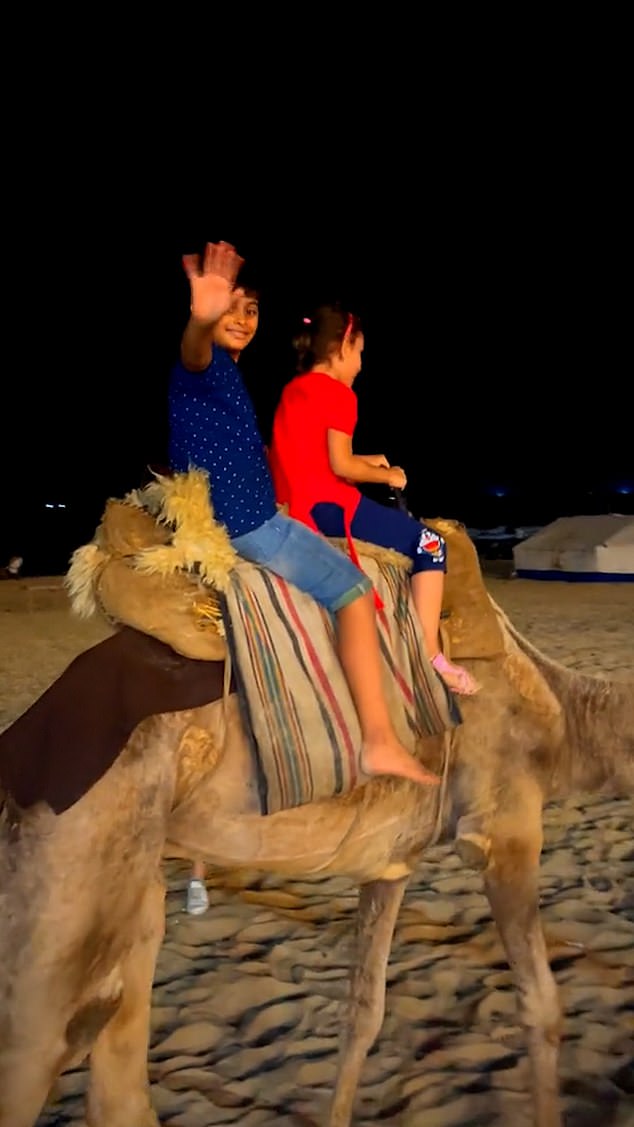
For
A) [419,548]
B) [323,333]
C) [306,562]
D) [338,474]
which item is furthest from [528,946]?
[323,333]

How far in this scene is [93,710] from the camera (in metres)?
2.49

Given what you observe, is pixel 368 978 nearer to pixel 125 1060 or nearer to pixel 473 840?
pixel 473 840

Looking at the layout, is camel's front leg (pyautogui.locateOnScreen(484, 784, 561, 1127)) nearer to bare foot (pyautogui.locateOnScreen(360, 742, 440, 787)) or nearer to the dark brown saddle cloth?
bare foot (pyautogui.locateOnScreen(360, 742, 440, 787))

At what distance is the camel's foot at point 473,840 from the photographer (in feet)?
10.4

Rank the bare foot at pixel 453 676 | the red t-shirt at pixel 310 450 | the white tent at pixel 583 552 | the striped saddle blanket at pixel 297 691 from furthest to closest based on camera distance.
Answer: the white tent at pixel 583 552 < the red t-shirt at pixel 310 450 < the bare foot at pixel 453 676 < the striped saddle blanket at pixel 297 691

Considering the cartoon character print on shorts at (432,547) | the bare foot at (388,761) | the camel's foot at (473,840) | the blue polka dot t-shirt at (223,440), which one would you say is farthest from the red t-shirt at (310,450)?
the camel's foot at (473,840)

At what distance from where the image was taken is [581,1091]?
349cm

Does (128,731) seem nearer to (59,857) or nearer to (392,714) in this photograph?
(59,857)

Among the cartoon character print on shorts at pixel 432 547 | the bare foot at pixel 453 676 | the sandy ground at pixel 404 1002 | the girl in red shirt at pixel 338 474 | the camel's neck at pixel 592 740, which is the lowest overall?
the sandy ground at pixel 404 1002

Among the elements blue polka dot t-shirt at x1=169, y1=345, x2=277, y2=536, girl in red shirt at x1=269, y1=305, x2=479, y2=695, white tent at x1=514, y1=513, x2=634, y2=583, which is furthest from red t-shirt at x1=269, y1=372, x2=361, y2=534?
white tent at x1=514, y1=513, x2=634, y2=583

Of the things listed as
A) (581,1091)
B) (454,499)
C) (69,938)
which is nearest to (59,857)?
(69,938)

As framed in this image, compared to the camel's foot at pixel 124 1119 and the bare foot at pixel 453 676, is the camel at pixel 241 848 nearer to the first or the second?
the camel's foot at pixel 124 1119

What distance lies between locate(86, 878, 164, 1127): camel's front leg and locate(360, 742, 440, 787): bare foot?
65cm

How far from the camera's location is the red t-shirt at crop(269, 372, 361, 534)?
10.7ft
